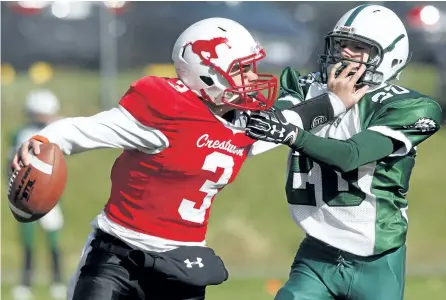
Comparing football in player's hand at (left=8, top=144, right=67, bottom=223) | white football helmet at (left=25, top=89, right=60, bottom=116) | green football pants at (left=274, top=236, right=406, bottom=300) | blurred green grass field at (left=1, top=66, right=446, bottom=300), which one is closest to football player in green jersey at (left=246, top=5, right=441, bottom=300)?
green football pants at (left=274, top=236, right=406, bottom=300)

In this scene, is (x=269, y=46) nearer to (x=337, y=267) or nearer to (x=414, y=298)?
(x=414, y=298)

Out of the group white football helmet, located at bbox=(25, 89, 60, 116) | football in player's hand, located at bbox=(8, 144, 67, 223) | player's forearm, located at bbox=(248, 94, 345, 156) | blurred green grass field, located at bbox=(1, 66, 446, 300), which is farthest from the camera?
blurred green grass field, located at bbox=(1, 66, 446, 300)

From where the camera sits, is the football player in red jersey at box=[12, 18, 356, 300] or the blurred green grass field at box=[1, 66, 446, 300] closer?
the football player in red jersey at box=[12, 18, 356, 300]

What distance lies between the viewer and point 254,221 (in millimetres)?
11641

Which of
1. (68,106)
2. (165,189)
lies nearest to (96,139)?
(165,189)

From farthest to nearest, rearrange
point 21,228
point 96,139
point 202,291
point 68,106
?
point 68,106 → point 21,228 → point 202,291 → point 96,139

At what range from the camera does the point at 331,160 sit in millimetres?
4551

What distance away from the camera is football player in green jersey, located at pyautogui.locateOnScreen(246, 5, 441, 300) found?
483 cm

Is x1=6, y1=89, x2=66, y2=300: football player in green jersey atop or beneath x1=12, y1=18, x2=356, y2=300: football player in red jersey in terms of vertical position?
beneath

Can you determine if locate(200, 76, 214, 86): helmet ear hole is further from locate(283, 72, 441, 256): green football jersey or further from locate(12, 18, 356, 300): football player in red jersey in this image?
locate(283, 72, 441, 256): green football jersey

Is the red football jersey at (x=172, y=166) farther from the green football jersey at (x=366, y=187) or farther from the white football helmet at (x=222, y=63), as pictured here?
the green football jersey at (x=366, y=187)

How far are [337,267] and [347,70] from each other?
834 millimetres

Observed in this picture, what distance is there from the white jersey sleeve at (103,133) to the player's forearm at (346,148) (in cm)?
56

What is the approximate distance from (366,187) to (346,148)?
35 cm
